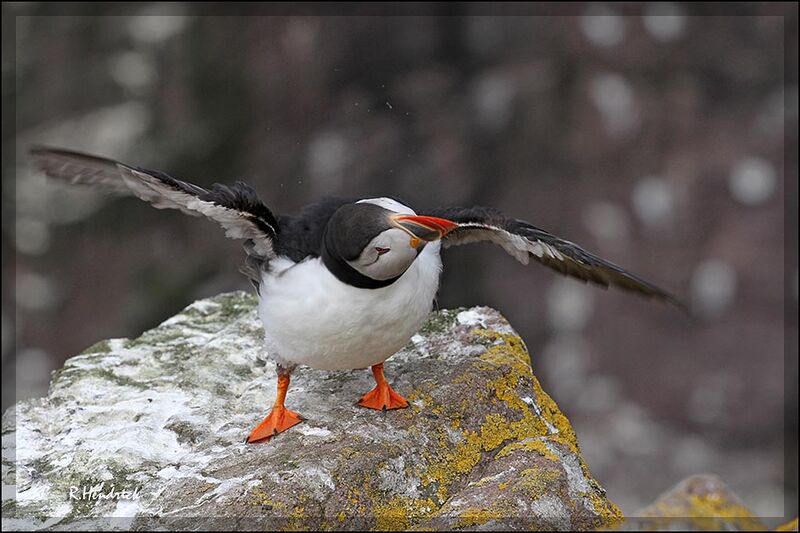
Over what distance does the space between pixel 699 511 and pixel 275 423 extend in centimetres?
257

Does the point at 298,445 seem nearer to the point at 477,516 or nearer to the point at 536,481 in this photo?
the point at 477,516

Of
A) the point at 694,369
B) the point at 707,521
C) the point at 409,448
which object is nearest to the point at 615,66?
the point at 694,369

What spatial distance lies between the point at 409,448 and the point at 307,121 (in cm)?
921

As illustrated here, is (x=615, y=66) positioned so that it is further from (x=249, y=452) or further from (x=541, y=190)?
(x=249, y=452)

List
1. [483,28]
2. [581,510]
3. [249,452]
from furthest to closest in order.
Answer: [483,28]
[249,452]
[581,510]

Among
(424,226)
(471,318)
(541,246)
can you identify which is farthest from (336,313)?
(471,318)

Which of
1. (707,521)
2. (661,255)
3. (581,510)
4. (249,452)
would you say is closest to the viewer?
(707,521)

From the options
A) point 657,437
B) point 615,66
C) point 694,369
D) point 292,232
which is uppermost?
point 615,66

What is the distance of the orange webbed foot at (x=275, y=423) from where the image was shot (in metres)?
5.05

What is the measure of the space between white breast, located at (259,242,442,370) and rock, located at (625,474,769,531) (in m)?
1.82

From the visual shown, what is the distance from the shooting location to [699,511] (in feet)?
11.1

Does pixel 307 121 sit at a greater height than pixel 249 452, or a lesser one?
greater

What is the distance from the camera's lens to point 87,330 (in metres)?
13.3
